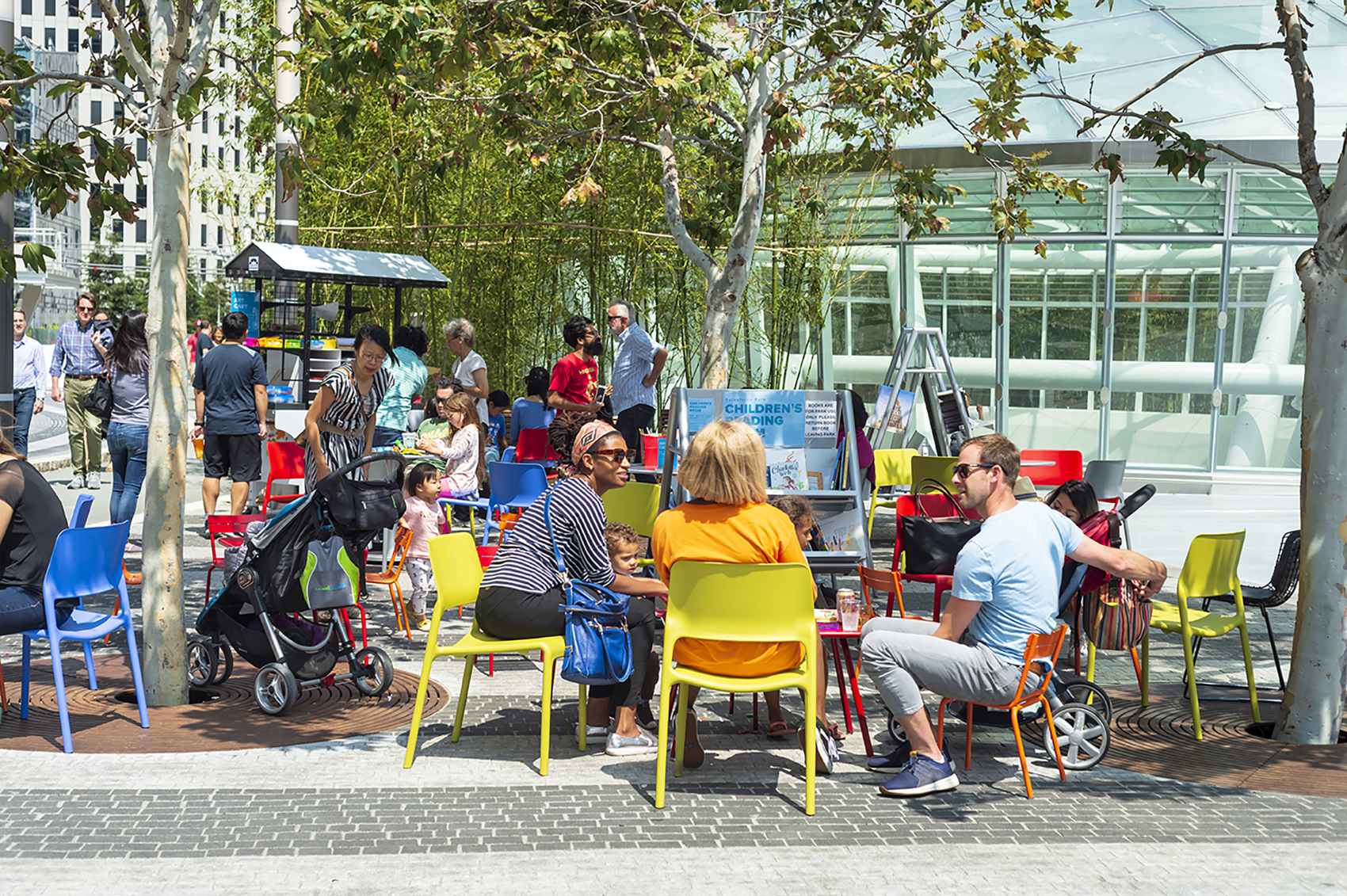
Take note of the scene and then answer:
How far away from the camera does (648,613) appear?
5418 mm

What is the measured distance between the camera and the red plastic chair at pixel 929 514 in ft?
21.4

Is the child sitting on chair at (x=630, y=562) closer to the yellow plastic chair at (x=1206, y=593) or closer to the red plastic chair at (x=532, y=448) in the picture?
the yellow plastic chair at (x=1206, y=593)

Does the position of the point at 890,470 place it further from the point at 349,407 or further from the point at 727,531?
the point at 727,531

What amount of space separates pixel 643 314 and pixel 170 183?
10.4m

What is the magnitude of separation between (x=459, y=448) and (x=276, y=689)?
3.05 meters

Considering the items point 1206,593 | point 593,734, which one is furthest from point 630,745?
point 1206,593

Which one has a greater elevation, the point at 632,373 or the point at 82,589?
the point at 632,373

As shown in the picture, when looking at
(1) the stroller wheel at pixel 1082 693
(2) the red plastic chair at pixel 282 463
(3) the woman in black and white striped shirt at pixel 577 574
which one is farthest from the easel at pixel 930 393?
(3) the woman in black and white striped shirt at pixel 577 574

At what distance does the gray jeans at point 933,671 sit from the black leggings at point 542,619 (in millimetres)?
977

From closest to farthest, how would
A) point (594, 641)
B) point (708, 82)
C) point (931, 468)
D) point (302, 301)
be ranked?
point (594, 641)
point (708, 82)
point (931, 468)
point (302, 301)

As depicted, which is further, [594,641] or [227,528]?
[227,528]

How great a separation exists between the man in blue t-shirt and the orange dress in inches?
15.5

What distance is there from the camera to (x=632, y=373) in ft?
33.4

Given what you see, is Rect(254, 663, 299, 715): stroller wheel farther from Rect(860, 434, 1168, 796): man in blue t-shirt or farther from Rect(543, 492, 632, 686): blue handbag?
Rect(860, 434, 1168, 796): man in blue t-shirt
